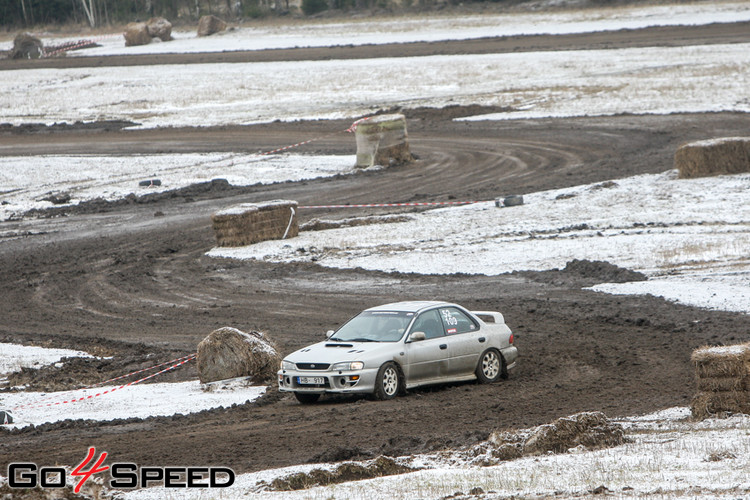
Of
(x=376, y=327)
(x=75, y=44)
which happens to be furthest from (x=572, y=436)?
(x=75, y=44)

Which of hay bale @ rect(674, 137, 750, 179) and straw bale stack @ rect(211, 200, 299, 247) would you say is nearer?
straw bale stack @ rect(211, 200, 299, 247)

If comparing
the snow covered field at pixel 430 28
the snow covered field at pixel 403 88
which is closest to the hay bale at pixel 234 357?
the snow covered field at pixel 403 88

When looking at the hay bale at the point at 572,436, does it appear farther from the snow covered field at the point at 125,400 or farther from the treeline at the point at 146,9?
the treeline at the point at 146,9

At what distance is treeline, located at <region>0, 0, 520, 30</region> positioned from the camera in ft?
320

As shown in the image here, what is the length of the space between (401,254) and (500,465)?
49.0 ft

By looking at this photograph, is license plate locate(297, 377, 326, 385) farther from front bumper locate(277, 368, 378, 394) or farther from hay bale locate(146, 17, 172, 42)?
hay bale locate(146, 17, 172, 42)

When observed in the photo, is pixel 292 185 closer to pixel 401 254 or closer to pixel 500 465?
pixel 401 254

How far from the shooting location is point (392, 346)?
13.7m

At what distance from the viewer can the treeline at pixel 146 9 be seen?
9744cm

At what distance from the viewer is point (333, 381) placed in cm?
1316

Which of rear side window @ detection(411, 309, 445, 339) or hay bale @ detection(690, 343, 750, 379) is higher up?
hay bale @ detection(690, 343, 750, 379)

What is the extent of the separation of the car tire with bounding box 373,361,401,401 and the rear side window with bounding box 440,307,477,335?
1.34 meters

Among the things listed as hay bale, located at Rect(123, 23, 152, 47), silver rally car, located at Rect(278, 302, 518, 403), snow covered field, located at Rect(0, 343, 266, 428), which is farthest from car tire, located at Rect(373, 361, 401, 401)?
hay bale, located at Rect(123, 23, 152, 47)

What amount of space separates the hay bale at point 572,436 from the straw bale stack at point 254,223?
55.6 ft
